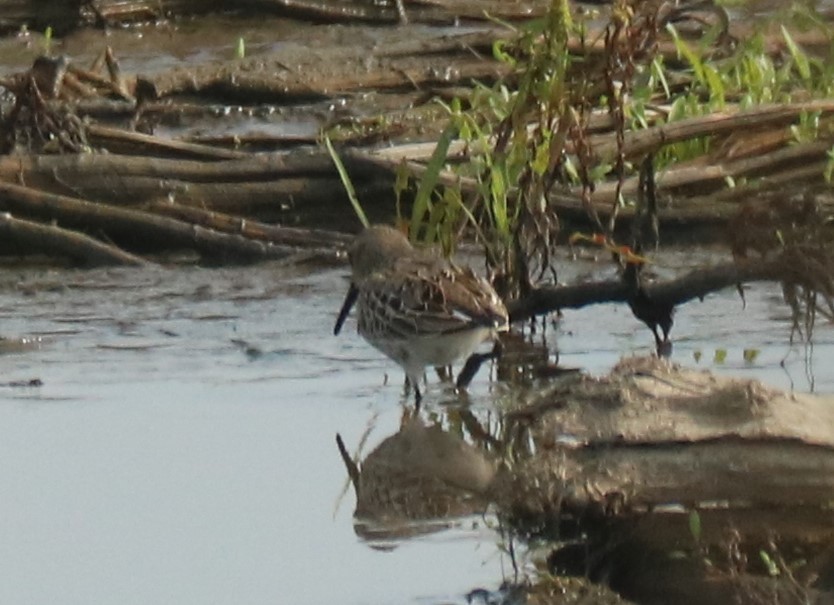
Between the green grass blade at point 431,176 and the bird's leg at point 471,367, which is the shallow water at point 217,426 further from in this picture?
the green grass blade at point 431,176

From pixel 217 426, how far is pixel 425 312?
2.77 ft

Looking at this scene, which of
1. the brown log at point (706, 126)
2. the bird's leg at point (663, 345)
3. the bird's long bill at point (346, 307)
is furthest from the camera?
the brown log at point (706, 126)

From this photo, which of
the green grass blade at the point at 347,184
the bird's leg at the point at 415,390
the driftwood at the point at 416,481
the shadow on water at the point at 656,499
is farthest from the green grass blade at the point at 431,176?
the shadow on water at the point at 656,499

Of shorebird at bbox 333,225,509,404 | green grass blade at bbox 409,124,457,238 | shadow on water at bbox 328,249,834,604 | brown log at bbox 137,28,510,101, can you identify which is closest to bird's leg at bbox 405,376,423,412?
shorebird at bbox 333,225,509,404

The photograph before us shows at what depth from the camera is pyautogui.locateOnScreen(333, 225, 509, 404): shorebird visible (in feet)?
24.1

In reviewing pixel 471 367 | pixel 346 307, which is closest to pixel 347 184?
pixel 346 307

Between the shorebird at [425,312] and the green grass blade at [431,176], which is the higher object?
the green grass blade at [431,176]

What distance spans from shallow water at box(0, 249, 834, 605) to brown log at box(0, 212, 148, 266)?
7cm

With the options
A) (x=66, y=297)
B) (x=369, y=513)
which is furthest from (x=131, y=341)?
(x=369, y=513)

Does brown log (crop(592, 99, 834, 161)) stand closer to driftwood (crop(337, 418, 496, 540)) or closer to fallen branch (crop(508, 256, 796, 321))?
fallen branch (crop(508, 256, 796, 321))

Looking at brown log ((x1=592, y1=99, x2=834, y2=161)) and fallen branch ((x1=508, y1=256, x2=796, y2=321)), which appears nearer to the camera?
fallen branch ((x1=508, y1=256, x2=796, y2=321))

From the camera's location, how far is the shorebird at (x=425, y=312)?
735cm

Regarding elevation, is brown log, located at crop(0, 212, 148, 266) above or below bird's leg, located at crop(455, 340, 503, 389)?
above

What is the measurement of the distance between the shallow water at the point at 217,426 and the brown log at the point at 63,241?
0.24 feet
